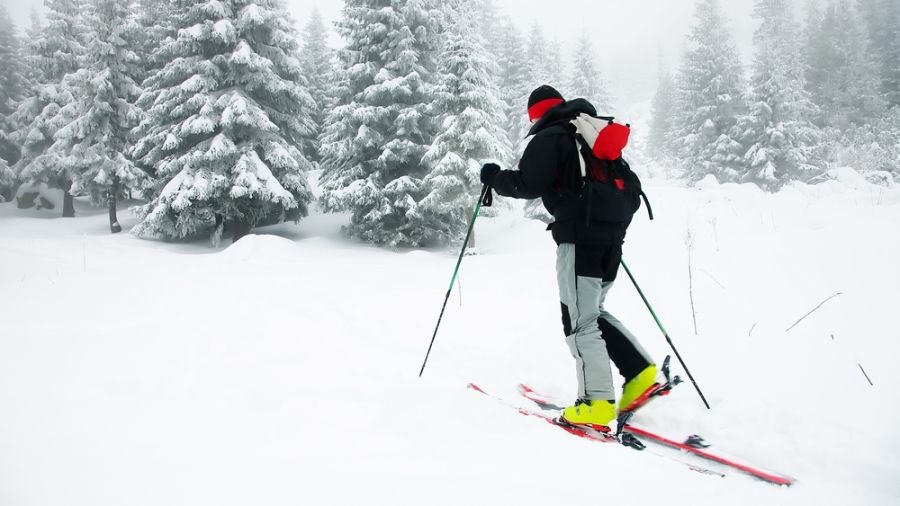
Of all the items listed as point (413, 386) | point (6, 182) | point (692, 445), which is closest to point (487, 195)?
point (413, 386)

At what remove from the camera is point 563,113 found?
2.89 meters

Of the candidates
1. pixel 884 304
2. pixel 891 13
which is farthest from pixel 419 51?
pixel 891 13

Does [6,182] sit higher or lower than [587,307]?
higher

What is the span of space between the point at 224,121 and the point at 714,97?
26.4 meters

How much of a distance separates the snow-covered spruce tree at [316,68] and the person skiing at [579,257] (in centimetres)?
2190

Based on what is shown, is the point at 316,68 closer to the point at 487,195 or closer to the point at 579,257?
the point at 487,195

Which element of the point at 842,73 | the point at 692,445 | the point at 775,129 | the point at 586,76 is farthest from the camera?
the point at 842,73

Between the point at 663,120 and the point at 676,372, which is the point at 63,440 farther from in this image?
the point at 663,120

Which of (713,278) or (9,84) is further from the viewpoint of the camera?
(9,84)

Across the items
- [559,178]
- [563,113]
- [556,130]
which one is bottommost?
[559,178]

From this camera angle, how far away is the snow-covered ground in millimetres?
1993

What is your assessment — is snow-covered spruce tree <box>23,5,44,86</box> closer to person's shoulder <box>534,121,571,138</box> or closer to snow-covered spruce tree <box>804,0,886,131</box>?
person's shoulder <box>534,121,571,138</box>

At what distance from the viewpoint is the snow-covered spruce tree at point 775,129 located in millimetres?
23859

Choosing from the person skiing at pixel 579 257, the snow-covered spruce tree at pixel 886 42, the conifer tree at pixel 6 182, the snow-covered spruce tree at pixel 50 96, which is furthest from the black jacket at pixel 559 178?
the snow-covered spruce tree at pixel 886 42
